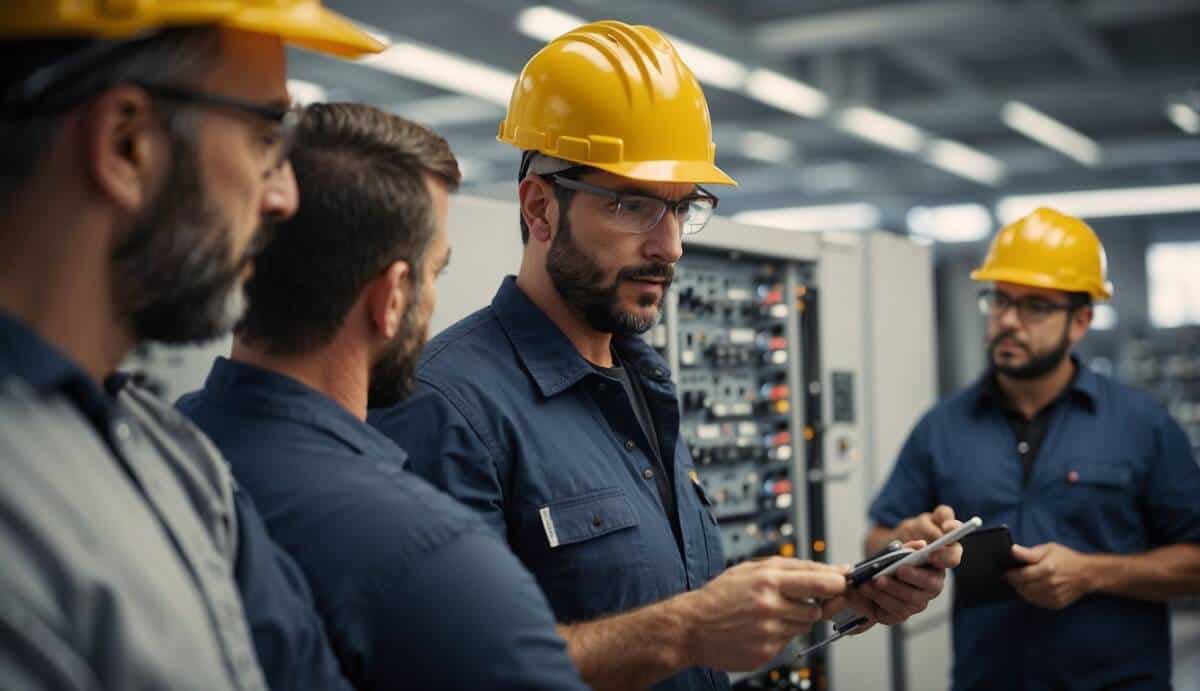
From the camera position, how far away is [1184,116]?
9.74 metres

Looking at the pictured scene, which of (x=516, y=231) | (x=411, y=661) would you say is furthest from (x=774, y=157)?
(x=411, y=661)

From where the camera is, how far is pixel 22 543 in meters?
0.74

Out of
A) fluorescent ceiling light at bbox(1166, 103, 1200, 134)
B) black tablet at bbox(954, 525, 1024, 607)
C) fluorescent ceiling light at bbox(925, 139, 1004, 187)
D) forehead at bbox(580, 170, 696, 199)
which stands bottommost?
black tablet at bbox(954, 525, 1024, 607)

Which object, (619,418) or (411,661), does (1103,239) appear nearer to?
(619,418)

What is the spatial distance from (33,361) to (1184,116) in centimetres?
1075

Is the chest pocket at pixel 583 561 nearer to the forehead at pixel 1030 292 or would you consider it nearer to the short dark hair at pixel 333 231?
the short dark hair at pixel 333 231

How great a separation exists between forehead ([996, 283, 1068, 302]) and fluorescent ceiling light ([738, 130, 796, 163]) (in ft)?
22.8

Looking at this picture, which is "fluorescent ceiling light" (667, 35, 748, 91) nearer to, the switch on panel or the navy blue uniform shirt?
the switch on panel

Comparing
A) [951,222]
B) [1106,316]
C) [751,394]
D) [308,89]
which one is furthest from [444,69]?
[1106,316]

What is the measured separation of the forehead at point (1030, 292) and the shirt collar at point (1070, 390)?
0.17 m

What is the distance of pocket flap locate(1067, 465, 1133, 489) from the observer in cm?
275

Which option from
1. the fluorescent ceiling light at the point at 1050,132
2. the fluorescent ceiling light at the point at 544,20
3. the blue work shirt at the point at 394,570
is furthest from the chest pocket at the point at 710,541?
the fluorescent ceiling light at the point at 1050,132

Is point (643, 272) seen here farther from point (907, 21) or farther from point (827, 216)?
point (827, 216)

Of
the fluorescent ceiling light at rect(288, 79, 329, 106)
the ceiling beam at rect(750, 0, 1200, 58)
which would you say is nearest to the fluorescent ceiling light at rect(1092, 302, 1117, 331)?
the ceiling beam at rect(750, 0, 1200, 58)
